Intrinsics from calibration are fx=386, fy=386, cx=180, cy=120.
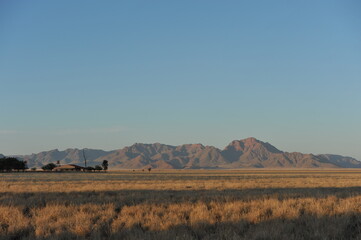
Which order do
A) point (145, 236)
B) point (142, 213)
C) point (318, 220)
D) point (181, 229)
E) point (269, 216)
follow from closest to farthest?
1. point (145, 236)
2. point (181, 229)
3. point (318, 220)
4. point (269, 216)
5. point (142, 213)

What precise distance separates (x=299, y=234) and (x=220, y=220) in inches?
117

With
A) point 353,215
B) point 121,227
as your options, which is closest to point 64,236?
point 121,227

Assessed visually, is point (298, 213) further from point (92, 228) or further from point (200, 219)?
point (92, 228)

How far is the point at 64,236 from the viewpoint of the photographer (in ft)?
32.1

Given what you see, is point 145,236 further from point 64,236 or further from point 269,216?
point 269,216

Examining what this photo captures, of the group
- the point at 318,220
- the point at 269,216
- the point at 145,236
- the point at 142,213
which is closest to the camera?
the point at 145,236

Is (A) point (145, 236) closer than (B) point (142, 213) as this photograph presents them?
Yes

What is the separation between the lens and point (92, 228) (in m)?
10.5

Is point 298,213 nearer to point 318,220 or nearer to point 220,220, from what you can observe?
point 318,220

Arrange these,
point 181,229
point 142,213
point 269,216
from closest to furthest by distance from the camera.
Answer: point 181,229
point 269,216
point 142,213

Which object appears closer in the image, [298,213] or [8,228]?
[8,228]

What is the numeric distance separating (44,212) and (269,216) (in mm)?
7749

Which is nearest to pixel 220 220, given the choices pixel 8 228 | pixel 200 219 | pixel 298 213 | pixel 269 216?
pixel 200 219

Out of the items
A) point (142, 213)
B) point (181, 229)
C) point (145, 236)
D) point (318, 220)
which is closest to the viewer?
point (145, 236)
